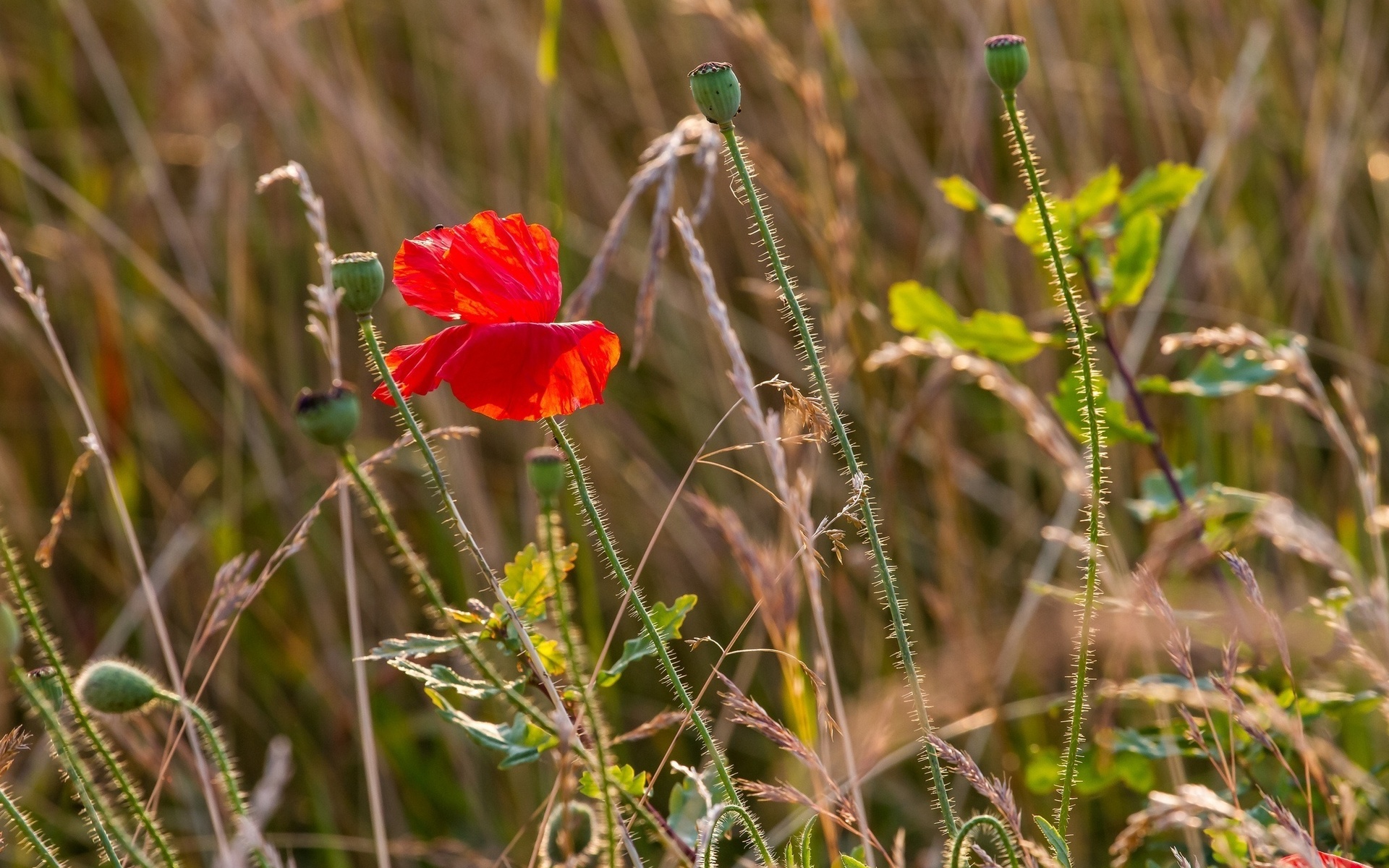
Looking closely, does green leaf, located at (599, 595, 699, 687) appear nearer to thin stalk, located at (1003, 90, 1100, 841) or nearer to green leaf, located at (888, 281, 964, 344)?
thin stalk, located at (1003, 90, 1100, 841)

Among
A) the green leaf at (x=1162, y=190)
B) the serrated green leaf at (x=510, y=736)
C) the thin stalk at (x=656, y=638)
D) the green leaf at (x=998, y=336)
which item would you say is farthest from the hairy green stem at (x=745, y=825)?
the green leaf at (x=1162, y=190)

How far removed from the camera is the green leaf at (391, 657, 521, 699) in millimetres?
740

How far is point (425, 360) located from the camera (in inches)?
31.4

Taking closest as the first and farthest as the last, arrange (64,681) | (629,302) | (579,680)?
(579,680) < (64,681) < (629,302)

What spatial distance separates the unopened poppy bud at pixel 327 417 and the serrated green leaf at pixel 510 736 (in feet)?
0.53

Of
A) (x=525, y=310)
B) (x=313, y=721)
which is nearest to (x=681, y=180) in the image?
(x=313, y=721)

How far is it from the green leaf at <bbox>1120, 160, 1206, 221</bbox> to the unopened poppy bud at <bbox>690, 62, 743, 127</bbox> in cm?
54

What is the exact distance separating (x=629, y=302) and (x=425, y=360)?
145 centimetres

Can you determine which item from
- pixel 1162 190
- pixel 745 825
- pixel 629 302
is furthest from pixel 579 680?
pixel 629 302

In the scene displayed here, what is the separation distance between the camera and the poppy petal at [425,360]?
79 centimetres

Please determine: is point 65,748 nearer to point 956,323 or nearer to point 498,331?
point 498,331

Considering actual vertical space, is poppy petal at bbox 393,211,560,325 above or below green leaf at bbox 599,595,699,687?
above

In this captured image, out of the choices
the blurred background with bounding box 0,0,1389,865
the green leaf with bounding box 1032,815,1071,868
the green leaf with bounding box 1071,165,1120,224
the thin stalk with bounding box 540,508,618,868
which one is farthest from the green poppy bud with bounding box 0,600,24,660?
the blurred background with bounding box 0,0,1389,865

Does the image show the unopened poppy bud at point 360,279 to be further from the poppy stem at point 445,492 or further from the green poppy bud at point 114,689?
the green poppy bud at point 114,689
